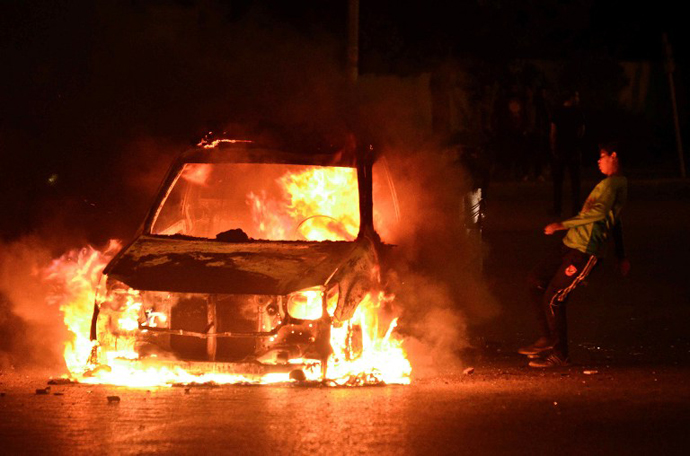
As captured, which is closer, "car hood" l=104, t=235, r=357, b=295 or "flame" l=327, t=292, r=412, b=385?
"car hood" l=104, t=235, r=357, b=295

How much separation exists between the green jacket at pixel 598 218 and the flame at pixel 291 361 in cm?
164

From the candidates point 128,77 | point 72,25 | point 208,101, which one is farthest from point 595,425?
point 72,25

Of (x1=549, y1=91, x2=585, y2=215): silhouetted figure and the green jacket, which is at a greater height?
(x1=549, y1=91, x2=585, y2=215): silhouetted figure

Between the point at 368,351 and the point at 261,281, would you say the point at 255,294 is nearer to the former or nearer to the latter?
the point at 261,281

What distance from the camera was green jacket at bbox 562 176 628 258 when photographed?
387 inches

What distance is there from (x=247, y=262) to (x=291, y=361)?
0.87m

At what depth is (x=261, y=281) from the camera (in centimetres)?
856

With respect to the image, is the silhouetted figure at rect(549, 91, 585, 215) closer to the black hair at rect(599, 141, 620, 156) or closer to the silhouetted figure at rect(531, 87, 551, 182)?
the silhouetted figure at rect(531, 87, 551, 182)

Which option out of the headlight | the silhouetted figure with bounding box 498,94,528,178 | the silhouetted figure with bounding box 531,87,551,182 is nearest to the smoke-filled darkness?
the headlight

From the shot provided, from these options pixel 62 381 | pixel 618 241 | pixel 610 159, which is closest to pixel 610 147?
pixel 610 159

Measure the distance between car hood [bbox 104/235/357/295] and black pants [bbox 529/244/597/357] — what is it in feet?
5.65

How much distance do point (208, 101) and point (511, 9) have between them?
58.1 ft

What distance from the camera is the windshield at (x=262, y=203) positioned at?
32.1 ft

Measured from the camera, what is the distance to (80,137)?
18703mm
